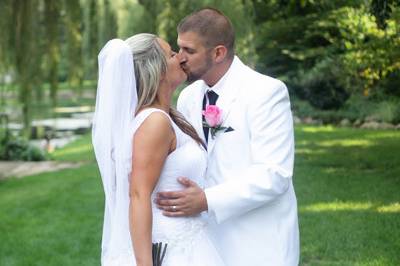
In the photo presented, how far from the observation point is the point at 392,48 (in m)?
10.6

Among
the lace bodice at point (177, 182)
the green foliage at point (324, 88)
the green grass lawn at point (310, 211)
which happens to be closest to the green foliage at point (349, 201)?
the green grass lawn at point (310, 211)

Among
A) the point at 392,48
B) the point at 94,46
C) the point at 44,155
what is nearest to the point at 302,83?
the point at 44,155

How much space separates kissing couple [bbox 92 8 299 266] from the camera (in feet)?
9.23

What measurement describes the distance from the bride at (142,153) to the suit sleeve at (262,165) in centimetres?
12

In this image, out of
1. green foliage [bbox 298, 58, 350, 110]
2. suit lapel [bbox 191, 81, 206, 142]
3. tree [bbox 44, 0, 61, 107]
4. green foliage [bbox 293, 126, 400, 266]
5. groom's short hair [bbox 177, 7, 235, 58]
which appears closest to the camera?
groom's short hair [bbox 177, 7, 235, 58]

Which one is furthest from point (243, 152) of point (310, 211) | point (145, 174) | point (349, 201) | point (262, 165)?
point (349, 201)

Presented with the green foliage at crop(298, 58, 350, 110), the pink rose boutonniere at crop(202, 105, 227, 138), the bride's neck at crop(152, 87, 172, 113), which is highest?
the bride's neck at crop(152, 87, 172, 113)

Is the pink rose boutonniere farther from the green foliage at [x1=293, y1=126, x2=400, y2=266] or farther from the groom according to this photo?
the green foliage at [x1=293, y1=126, x2=400, y2=266]

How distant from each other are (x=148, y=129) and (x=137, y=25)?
220 inches

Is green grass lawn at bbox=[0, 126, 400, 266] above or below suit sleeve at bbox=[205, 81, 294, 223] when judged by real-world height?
below

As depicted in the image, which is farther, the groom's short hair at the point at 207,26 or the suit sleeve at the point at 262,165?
the groom's short hair at the point at 207,26

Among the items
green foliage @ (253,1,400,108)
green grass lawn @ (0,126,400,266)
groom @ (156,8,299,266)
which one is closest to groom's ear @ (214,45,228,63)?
groom @ (156,8,299,266)

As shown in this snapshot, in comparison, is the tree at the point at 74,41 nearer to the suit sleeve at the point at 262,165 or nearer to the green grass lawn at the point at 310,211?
the green grass lawn at the point at 310,211

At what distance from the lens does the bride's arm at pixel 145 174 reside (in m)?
2.76
